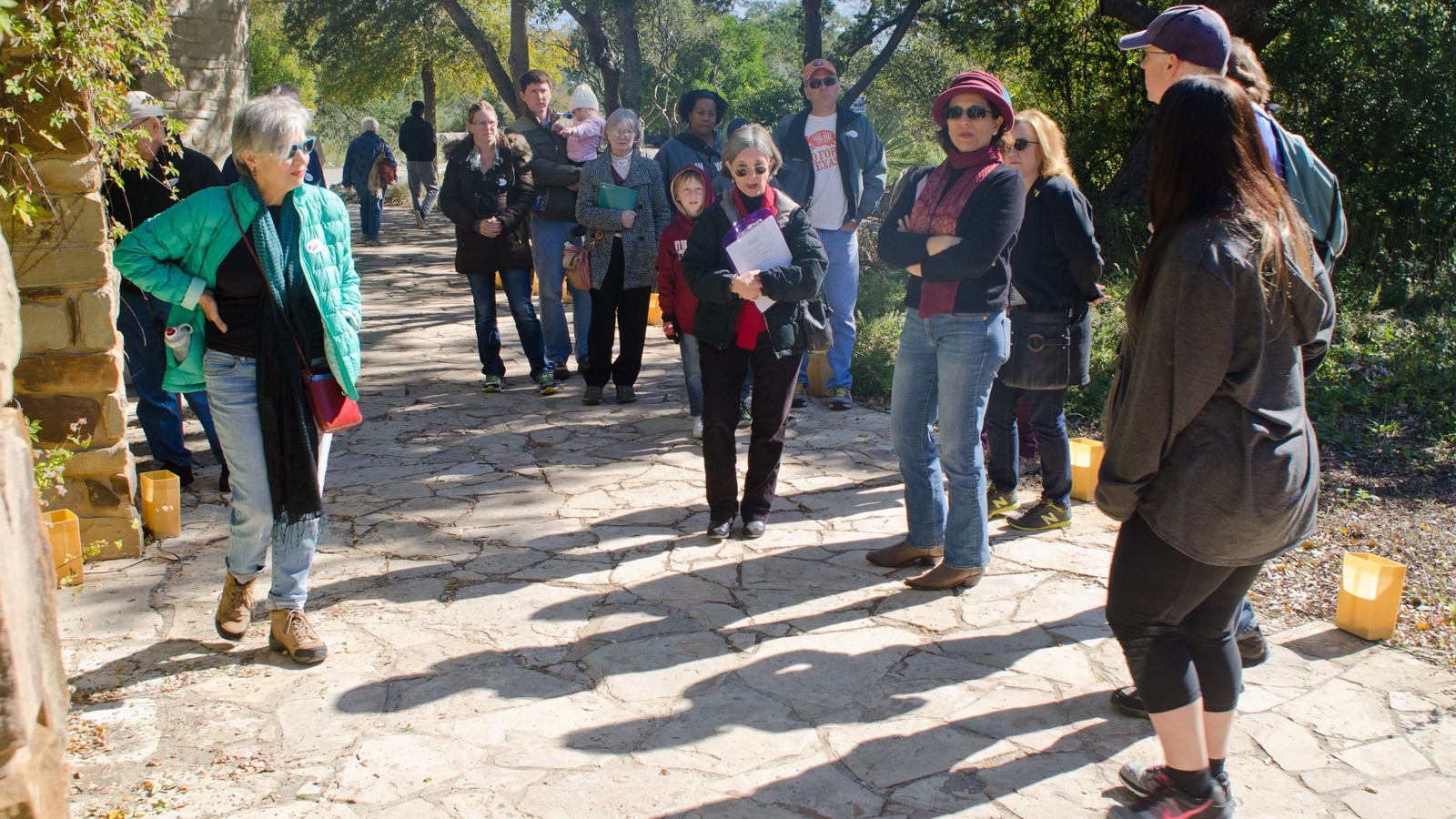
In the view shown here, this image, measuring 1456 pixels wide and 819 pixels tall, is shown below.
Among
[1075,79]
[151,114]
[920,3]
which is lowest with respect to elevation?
[151,114]

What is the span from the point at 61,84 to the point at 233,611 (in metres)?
2.19

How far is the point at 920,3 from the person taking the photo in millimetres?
15289

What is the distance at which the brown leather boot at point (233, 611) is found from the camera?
3.94 m

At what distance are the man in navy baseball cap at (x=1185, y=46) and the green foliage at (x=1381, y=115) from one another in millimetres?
6520

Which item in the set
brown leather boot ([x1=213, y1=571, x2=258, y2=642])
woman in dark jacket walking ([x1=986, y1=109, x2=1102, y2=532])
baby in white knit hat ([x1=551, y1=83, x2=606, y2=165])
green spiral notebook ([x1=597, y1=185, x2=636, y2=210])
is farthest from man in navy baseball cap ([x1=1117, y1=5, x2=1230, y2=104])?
baby in white knit hat ([x1=551, y1=83, x2=606, y2=165])

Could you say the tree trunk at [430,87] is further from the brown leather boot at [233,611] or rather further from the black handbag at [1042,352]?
the brown leather boot at [233,611]

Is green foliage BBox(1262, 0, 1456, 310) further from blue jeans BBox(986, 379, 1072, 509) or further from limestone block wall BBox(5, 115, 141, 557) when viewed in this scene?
limestone block wall BBox(5, 115, 141, 557)

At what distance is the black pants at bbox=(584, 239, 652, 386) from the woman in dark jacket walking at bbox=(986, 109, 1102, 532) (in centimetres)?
272

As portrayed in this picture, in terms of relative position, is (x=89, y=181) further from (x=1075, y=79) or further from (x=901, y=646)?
(x=1075, y=79)

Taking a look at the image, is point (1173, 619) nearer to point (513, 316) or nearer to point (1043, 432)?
point (1043, 432)

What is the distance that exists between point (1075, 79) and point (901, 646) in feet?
37.5

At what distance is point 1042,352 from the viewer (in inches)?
188

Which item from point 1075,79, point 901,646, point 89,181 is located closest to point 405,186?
point 1075,79

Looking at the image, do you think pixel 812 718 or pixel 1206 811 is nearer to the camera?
pixel 1206 811
